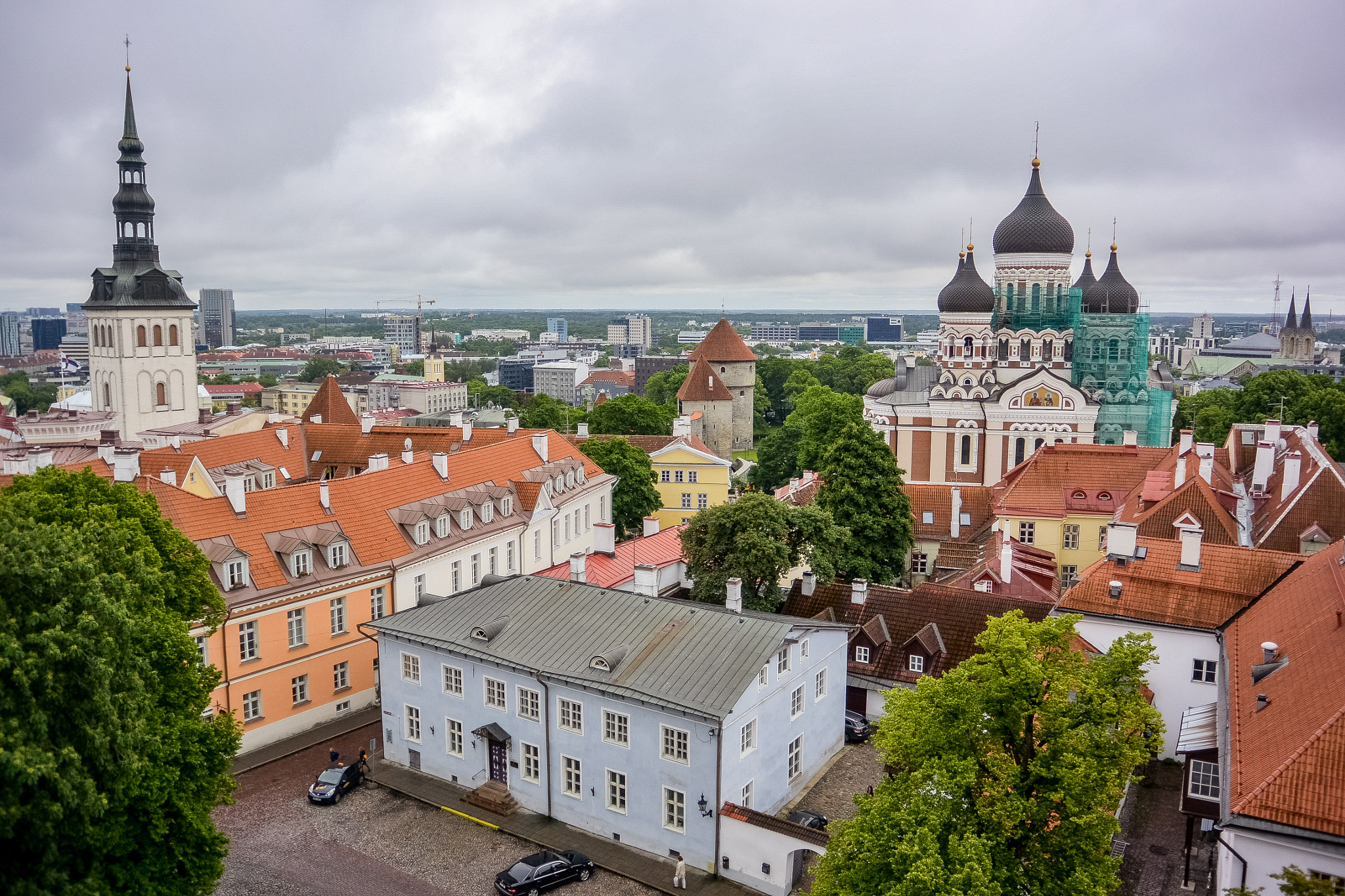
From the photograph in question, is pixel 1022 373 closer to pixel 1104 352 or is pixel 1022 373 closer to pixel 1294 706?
pixel 1104 352

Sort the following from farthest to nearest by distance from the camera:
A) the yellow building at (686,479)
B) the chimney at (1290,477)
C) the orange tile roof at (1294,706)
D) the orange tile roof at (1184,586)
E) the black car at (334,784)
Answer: the yellow building at (686,479) → the chimney at (1290,477) → the orange tile roof at (1184,586) → the black car at (334,784) → the orange tile roof at (1294,706)

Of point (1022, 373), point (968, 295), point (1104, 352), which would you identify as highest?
point (968, 295)

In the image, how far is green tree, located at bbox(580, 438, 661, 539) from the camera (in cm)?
5891

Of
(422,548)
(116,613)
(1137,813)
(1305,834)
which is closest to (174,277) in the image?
(422,548)

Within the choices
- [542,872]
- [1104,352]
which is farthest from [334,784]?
[1104,352]

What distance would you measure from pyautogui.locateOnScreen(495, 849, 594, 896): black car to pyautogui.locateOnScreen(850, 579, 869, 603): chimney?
49.3ft

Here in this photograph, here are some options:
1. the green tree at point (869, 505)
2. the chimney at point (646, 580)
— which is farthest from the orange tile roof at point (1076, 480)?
the chimney at point (646, 580)

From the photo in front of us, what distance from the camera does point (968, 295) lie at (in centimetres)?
7469

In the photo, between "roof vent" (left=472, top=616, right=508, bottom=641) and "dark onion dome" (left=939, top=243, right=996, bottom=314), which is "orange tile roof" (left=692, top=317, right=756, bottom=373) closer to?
"dark onion dome" (left=939, top=243, right=996, bottom=314)

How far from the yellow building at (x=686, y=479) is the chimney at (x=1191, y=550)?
33.8 metres

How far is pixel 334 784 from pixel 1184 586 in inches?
1020

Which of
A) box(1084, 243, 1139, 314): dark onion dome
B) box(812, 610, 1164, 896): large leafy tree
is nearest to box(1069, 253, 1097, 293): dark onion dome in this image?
box(1084, 243, 1139, 314): dark onion dome

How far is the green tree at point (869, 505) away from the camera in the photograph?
145 feet

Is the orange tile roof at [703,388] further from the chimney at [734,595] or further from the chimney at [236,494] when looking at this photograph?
the chimney at [734,595]
